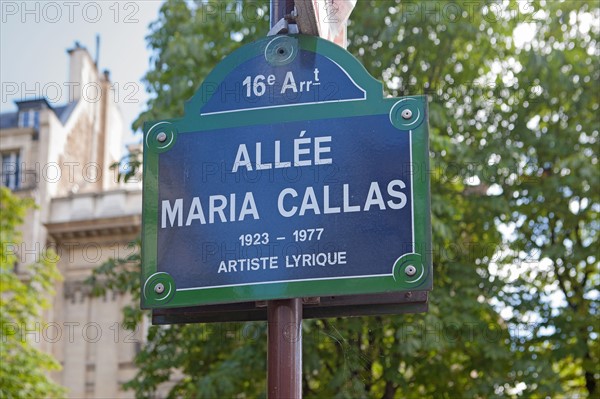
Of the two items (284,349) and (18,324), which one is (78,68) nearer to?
(18,324)

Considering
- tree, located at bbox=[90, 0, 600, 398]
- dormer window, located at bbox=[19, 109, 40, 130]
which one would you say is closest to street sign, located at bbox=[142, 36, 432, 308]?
tree, located at bbox=[90, 0, 600, 398]

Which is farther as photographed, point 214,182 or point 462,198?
point 462,198

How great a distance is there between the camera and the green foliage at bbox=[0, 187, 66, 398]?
2012 cm

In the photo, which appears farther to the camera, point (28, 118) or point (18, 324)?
point (28, 118)

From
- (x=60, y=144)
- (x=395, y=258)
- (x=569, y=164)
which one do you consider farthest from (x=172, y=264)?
(x=60, y=144)

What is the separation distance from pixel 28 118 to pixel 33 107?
46 cm

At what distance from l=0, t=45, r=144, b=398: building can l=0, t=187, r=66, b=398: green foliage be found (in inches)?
365

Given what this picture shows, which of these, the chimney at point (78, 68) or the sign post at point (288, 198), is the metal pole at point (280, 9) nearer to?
the sign post at point (288, 198)

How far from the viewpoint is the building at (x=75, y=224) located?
34.3 meters

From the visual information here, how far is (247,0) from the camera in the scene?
1744cm

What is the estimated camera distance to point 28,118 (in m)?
40.2

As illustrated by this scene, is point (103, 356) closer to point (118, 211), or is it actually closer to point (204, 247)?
point (118, 211)

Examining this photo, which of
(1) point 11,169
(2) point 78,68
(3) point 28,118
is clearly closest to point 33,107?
(3) point 28,118

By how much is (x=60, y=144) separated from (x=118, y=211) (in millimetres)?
4094
